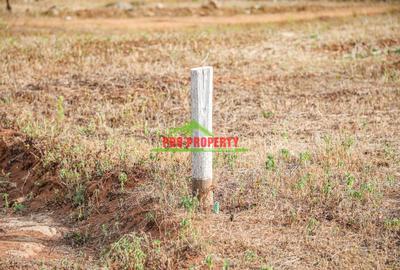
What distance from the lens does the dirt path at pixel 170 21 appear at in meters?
18.3

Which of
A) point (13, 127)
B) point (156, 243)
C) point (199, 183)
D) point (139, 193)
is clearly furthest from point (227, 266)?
point (13, 127)

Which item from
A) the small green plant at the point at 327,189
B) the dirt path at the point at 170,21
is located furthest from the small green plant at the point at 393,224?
the dirt path at the point at 170,21

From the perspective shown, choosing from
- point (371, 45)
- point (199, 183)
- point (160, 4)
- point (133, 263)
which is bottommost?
A: point (133, 263)

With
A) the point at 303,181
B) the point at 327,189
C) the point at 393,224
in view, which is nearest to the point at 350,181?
the point at 327,189

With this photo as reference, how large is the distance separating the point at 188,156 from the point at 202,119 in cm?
135

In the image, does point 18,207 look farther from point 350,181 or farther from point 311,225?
point 350,181

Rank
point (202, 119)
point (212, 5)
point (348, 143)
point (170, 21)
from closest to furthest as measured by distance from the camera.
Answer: point (202, 119)
point (348, 143)
point (170, 21)
point (212, 5)

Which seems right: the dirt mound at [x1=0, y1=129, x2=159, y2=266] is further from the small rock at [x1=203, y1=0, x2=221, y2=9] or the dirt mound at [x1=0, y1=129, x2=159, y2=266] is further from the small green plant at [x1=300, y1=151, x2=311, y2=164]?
the small rock at [x1=203, y1=0, x2=221, y2=9]

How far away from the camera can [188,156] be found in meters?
7.07

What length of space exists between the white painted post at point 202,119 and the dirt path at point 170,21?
1261 cm

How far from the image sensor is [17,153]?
311 inches

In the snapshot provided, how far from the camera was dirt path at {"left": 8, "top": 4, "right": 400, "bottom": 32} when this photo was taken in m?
18.3

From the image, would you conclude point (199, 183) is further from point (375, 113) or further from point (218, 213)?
point (375, 113)

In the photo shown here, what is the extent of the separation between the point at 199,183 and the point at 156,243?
873 millimetres
